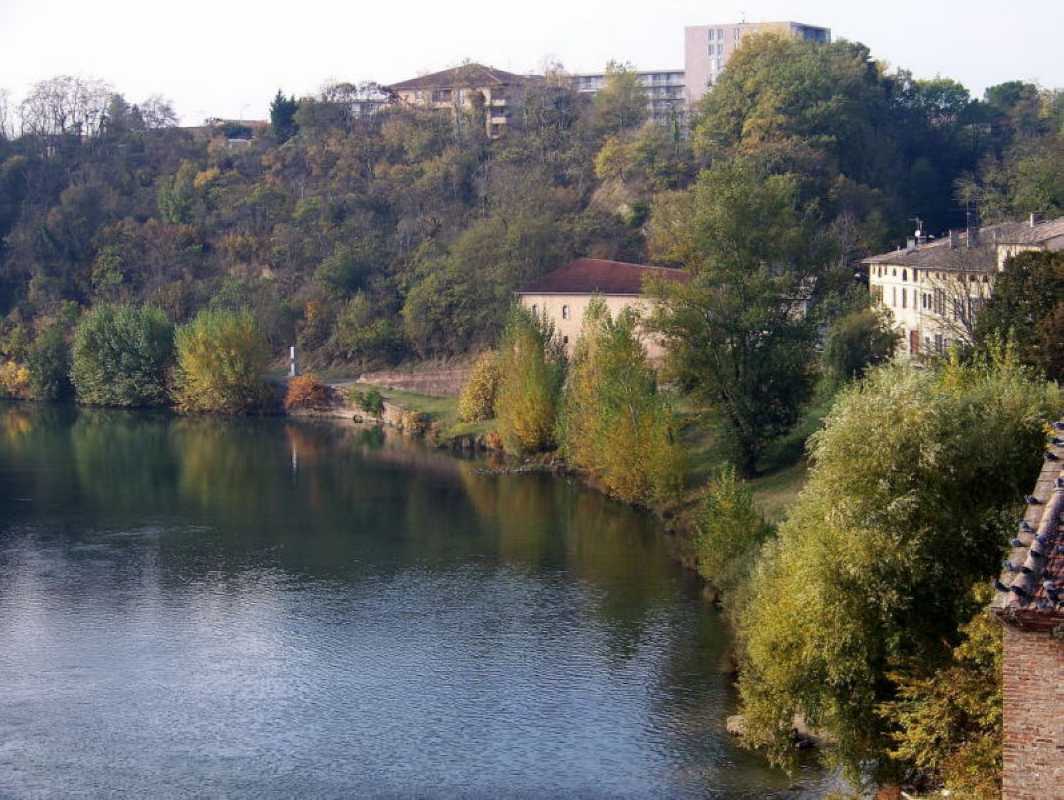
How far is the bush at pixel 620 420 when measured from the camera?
117ft

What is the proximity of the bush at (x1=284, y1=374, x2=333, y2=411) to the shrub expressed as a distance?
14.0 m

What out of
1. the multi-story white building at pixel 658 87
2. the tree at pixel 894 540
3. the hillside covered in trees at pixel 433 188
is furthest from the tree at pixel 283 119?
the tree at pixel 894 540

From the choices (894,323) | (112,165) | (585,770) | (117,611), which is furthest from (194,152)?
(585,770)

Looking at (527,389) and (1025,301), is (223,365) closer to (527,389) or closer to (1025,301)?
(527,389)

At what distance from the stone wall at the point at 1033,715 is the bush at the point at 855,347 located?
2809 cm

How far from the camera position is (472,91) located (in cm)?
8500

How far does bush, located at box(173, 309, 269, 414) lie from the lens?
58.6 m

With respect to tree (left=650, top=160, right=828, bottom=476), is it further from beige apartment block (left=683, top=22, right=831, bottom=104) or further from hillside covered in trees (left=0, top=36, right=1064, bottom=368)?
beige apartment block (left=683, top=22, right=831, bottom=104)

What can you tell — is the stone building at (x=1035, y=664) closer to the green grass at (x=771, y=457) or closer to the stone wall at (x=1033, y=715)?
the stone wall at (x=1033, y=715)

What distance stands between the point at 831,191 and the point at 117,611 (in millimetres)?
39065

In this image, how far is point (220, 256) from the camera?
7531 cm

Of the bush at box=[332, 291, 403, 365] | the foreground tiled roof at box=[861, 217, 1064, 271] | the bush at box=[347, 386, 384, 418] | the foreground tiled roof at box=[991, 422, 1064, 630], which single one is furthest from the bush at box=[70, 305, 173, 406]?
the foreground tiled roof at box=[991, 422, 1064, 630]

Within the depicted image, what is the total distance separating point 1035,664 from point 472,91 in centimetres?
7893

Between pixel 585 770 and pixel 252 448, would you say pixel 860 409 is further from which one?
pixel 252 448
